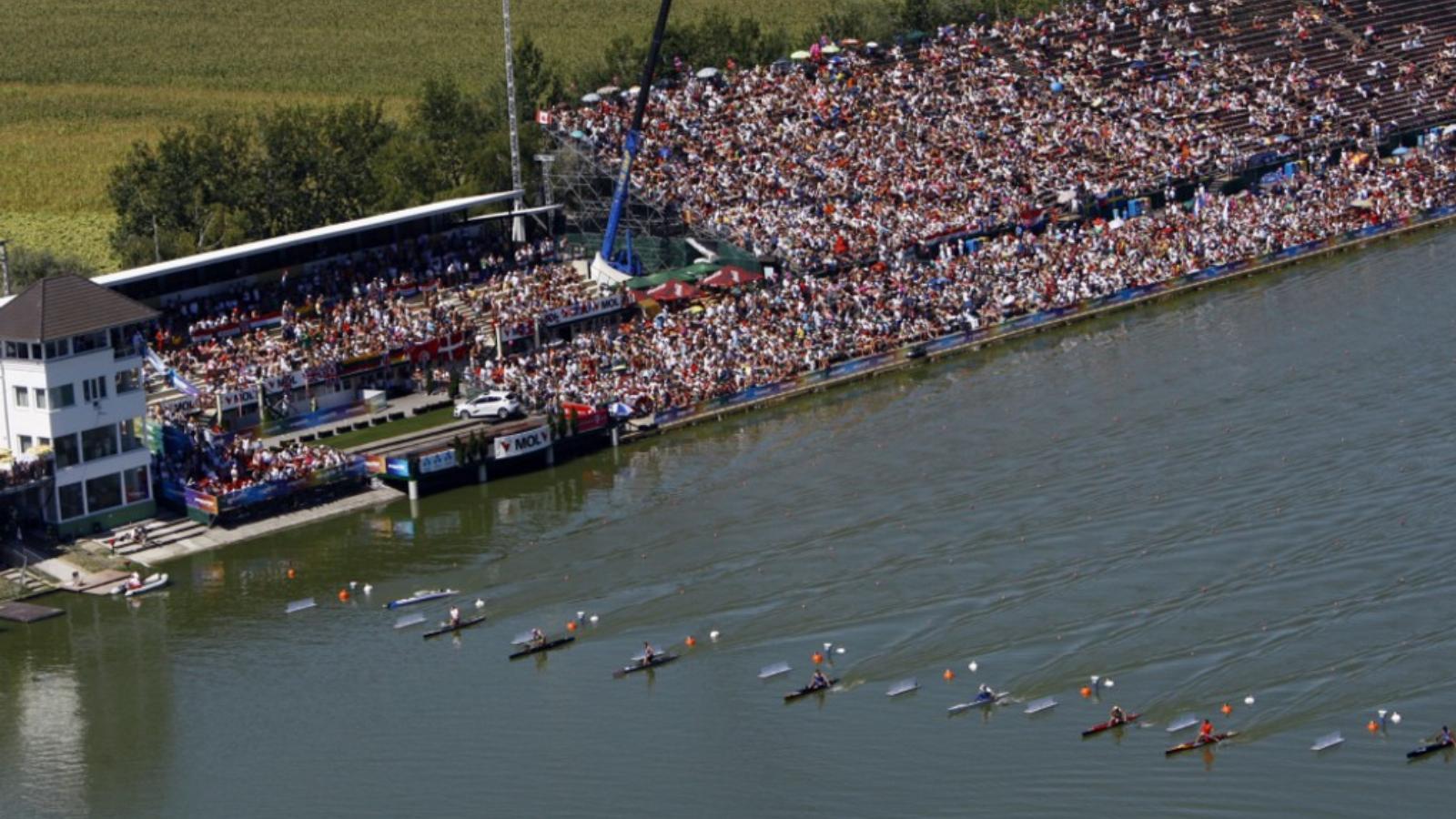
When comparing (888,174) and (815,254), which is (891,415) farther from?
(888,174)

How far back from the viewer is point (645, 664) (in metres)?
61.5

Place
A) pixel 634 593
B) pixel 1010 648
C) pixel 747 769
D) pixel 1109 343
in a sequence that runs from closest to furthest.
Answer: pixel 747 769 < pixel 1010 648 < pixel 634 593 < pixel 1109 343

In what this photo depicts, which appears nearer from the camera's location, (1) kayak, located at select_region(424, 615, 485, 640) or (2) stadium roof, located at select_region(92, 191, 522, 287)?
(1) kayak, located at select_region(424, 615, 485, 640)

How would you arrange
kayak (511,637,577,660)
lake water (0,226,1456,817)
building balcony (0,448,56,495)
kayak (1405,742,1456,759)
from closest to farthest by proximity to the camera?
kayak (1405,742,1456,759) < lake water (0,226,1456,817) < kayak (511,637,577,660) < building balcony (0,448,56,495)

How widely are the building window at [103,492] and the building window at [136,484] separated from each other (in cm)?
25

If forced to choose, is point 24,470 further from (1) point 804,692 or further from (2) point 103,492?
(1) point 804,692

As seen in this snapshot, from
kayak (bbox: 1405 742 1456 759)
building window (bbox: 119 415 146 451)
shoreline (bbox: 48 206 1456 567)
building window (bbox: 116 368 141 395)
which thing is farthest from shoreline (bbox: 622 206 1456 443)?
kayak (bbox: 1405 742 1456 759)

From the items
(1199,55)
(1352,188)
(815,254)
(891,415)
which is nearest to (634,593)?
(891,415)

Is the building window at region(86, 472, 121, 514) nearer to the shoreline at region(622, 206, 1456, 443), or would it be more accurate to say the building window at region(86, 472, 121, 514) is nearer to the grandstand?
the grandstand

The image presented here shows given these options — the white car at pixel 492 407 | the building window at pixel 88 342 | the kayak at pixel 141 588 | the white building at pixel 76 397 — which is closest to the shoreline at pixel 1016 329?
the white car at pixel 492 407

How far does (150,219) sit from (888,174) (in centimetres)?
2989

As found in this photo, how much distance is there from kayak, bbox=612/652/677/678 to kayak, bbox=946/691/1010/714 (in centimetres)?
804

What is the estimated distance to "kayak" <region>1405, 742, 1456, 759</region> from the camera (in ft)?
175

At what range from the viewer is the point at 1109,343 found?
3504 inches
